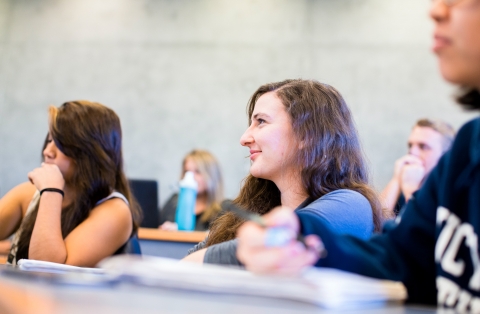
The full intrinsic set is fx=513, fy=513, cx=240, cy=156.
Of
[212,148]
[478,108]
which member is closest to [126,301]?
[478,108]

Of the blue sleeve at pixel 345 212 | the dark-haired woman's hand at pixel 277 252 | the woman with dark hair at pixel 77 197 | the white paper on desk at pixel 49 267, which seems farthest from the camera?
the woman with dark hair at pixel 77 197

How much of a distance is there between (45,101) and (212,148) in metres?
1.53

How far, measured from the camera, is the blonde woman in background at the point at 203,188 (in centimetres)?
326

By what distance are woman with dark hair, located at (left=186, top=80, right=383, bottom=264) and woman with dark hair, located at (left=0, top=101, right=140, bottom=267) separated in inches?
16.8

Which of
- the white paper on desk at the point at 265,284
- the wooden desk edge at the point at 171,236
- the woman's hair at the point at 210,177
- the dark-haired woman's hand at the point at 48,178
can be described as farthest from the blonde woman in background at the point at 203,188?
the white paper on desk at the point at 265,284

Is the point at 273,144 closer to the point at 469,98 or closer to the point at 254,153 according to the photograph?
the point at 254,153

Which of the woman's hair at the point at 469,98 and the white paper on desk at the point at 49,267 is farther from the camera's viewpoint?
the white paper on desk at the point at 49,267

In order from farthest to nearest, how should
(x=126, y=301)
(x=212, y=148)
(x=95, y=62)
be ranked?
(x=95, y=62) → (x=212, y=148) → (x=126, y=301)

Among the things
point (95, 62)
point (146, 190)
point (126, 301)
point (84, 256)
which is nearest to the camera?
point (126, 301)

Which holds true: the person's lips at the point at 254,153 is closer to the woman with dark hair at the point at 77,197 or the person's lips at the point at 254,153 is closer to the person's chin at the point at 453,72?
the woman with dark hair at the point at 77,197

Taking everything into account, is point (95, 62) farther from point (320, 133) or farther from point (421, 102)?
Answer: point (320, 133)

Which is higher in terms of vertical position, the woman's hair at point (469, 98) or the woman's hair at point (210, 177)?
the woman's hair at point (469, 98)

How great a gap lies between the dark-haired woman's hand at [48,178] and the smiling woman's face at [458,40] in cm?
141

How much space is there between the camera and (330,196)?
1.25 m
